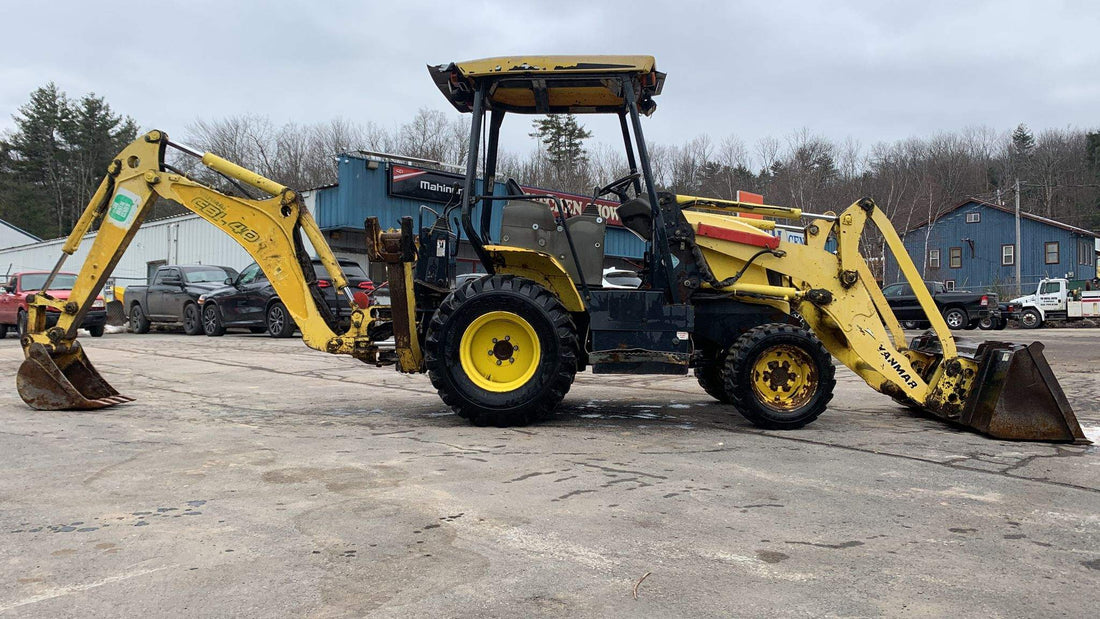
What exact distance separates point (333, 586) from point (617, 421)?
4.25 metres

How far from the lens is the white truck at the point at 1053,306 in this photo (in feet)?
98.1

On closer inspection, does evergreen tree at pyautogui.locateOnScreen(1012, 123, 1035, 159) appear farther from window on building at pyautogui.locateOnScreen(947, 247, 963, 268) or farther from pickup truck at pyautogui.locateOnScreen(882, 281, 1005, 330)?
pickup truck at pyautogui.locateOnScreen(882, 281, 1005, 330)

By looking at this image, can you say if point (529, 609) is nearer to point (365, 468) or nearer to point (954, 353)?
point (365, 468)

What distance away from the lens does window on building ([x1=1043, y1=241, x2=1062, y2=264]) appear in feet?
172

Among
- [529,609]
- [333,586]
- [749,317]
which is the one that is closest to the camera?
[529,609]

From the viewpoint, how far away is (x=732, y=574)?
333 cm

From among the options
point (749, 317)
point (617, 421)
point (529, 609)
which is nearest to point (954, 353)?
point (749, 317)

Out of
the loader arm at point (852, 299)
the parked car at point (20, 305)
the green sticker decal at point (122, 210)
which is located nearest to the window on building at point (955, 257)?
the parked car at point (20, 305)

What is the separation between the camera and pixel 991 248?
54.7 metres

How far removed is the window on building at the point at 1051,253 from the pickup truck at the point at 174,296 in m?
50.9

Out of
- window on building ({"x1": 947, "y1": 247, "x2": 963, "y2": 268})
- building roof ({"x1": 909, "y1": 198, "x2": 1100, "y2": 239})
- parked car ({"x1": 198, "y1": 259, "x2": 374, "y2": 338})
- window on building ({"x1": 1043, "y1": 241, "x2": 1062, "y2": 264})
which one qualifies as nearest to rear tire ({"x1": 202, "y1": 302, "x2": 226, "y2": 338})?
parked car ({"x1": 198, "y1": 259, "x2": 374, "y2": 338})

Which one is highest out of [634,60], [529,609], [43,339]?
[634,60]

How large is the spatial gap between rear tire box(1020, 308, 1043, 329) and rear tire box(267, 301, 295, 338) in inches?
1034

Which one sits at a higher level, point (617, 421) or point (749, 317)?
point (749, 317)
